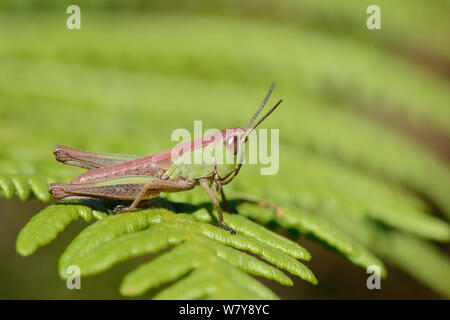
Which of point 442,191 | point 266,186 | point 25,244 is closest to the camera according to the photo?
point 25,244

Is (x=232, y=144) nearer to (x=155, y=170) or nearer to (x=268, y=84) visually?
(x=155, y=170)

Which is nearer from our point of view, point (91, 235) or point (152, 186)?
point (91, 235)

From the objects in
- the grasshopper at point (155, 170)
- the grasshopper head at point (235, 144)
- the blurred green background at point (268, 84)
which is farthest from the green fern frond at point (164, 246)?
the blurred green background at point (268, 84)

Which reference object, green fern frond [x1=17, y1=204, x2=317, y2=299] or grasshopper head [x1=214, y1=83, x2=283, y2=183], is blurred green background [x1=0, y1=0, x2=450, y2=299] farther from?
green fern frond [x1=17, y1=204, x2=317, y2=299]
